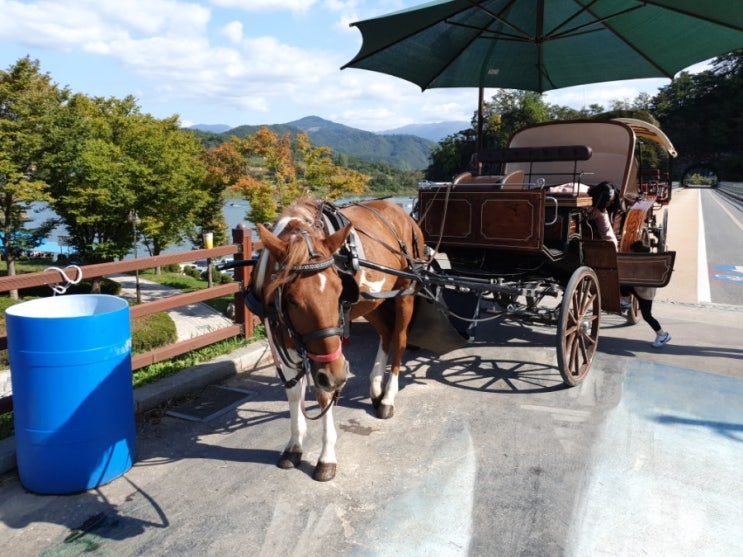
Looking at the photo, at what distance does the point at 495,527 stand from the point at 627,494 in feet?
3.17

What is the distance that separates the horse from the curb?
1.50 meters

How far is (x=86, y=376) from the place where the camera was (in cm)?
→ 322

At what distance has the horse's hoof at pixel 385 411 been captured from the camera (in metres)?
4.32

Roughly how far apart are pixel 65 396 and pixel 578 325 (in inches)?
170

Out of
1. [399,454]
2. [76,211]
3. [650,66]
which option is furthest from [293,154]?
[399,454]

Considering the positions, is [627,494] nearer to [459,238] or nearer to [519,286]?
[519,286]

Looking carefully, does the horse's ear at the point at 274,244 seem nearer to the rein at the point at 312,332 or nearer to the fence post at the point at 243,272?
the rein at the point at 312,332

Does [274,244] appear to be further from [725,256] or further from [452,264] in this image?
[725,256]

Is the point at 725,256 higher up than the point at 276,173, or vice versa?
the point at 276,173

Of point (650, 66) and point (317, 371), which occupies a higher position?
point (650, 66)

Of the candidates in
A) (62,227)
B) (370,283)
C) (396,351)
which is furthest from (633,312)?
(62,227)

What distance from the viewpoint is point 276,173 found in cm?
2272

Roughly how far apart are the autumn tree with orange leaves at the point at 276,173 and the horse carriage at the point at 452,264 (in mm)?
16258

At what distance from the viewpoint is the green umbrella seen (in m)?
5.55
